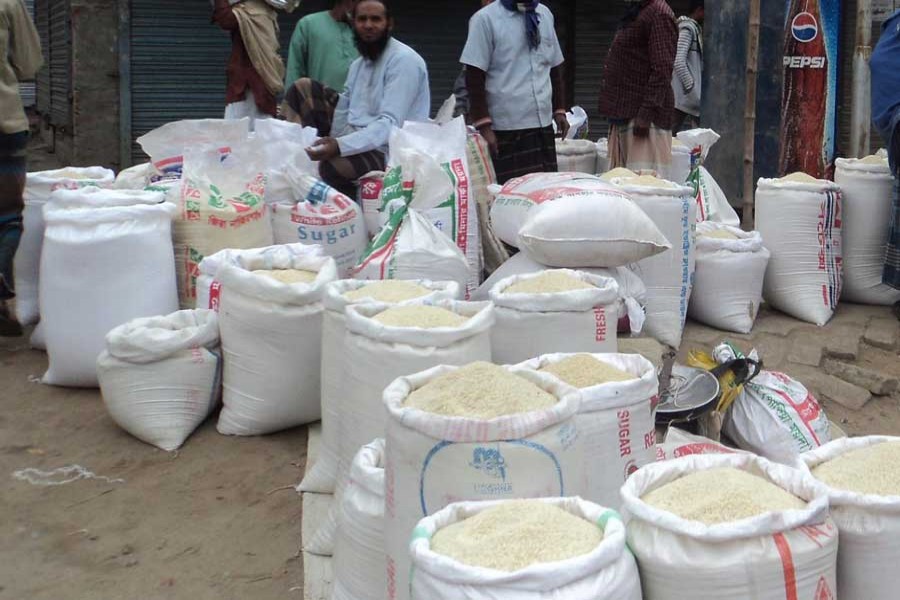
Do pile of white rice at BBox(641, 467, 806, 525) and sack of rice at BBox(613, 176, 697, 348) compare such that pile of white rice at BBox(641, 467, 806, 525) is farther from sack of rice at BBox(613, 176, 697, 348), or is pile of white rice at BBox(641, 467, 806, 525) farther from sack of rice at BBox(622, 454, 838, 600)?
sack of rice at BBox(613, 176, 697, 348)

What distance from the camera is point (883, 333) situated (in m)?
4.86

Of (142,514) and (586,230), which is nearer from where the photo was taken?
(142,514)

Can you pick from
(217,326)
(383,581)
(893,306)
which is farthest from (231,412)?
(893,306)

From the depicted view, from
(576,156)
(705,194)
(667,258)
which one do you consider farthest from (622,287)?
(576,156)

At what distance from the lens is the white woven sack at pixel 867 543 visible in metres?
1.62

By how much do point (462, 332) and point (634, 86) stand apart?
3.26m

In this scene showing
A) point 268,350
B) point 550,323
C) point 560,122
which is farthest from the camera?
point 560,122

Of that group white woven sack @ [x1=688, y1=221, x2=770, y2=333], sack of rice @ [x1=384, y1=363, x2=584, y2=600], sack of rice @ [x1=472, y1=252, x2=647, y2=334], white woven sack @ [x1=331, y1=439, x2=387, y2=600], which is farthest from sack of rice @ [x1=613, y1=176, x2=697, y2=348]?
sack of rice @ [x1=384, y1=363, x2=584, y2=600]

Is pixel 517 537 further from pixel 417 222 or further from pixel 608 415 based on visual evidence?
pixel 417 222

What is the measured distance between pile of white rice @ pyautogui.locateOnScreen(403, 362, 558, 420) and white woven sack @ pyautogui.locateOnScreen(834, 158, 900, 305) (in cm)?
357

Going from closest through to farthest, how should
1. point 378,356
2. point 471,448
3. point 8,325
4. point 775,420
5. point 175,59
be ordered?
point 471,448 < point 378,356 < point 775,420 < point 8,325 < point 175,59

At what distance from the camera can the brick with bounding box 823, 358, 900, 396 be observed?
14.9ft

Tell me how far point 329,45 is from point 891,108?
273 centimetres

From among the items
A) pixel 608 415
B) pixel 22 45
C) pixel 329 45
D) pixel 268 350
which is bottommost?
pixel 268 350
